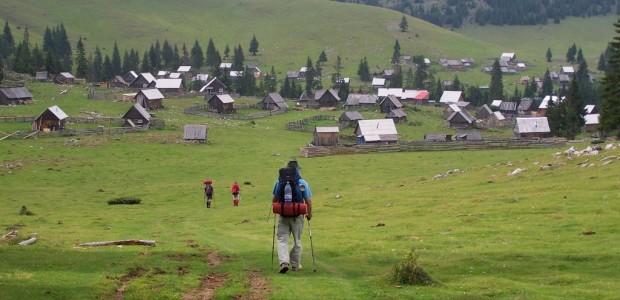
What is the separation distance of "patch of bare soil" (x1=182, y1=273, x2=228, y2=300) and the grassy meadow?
57mm

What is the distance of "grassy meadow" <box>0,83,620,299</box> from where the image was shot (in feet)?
61.8

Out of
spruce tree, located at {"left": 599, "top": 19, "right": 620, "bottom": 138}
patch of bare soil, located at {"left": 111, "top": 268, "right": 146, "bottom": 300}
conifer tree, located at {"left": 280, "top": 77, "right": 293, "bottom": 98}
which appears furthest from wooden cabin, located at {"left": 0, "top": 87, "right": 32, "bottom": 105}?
patch of bare soil, located at {"left": 111, "top": 268, "right": 146, "bottom": 300}

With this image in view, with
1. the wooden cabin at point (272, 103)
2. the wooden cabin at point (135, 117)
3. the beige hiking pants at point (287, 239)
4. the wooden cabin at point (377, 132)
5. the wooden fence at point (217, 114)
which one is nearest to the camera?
the beige hiking pants at point (287, 239)

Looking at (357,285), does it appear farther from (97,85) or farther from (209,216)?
(97,85)

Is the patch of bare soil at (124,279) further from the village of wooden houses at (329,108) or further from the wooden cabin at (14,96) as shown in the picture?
the wooden cabin at (14,96)

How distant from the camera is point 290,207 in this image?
21.0 metres

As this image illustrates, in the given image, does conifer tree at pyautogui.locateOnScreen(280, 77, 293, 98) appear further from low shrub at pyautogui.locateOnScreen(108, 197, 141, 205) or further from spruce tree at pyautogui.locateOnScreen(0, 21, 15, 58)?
low shrub at pyautogui.locateOnScreen(108, 197, 141, 205)

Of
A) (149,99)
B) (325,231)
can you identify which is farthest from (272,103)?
(325,231)

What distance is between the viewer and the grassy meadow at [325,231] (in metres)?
18.8

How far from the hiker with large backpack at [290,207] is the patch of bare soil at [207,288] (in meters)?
1.72

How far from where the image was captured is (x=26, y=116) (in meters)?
101

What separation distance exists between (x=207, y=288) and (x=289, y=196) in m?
3.57

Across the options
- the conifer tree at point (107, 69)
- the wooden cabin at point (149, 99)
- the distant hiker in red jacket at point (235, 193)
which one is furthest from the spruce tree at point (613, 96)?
the conifer tree at point (107, 69)

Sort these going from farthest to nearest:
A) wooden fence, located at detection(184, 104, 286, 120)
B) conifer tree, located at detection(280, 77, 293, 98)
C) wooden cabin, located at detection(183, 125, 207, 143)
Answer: conifer tree, located at detection(280, 77, 293, 98) → wooden fence, located at detection(184, 104, 286, 120) → wooden cabin, located at detection(183, 125, 207, 143)
